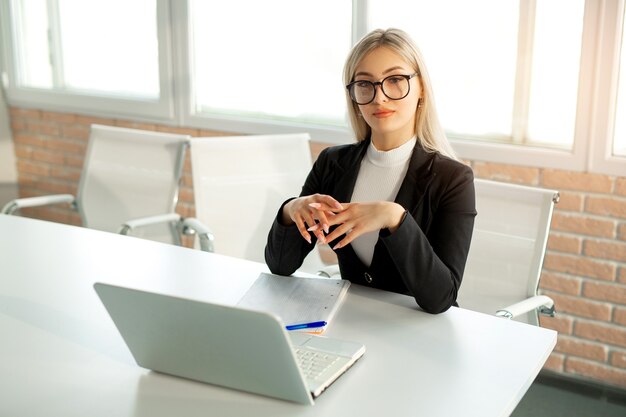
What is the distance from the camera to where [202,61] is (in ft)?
13.0

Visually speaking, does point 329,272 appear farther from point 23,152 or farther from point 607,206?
point 23,152

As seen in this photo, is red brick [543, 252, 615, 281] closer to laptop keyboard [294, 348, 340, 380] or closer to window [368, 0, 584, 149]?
window [368, 0, 584, 149]

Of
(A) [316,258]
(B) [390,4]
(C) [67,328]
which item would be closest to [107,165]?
(A) [316,258]

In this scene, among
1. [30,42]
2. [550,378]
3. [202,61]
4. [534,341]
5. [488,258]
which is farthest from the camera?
[30,42]

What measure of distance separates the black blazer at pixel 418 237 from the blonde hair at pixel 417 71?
5cm

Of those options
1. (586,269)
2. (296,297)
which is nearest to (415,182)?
(296,297)

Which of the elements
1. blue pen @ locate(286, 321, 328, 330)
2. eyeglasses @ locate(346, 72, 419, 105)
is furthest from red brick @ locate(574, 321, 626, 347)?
blue pen @ locate(286, 321, 328, 330)

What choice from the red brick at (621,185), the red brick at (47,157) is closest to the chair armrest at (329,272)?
the red brick at (621,185)

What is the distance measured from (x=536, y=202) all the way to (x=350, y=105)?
59 cm

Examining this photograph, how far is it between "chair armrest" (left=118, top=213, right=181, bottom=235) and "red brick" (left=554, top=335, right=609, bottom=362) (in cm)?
155

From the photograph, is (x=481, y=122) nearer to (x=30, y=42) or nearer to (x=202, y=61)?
(x=202, y=61)

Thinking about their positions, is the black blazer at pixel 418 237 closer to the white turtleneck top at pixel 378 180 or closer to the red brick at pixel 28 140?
the white turtleneck top at pixel 378 180

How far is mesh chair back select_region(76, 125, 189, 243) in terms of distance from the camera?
2.98m

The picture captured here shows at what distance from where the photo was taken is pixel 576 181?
9.64 ft
